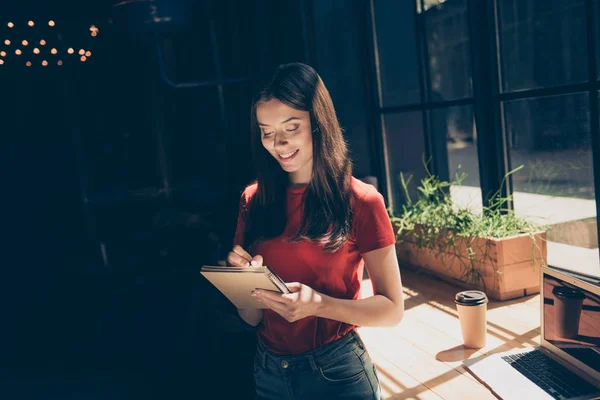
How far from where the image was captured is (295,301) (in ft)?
4.05

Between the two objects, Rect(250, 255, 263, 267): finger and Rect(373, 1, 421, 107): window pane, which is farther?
Rect(373, 1, 421, 107): window pane

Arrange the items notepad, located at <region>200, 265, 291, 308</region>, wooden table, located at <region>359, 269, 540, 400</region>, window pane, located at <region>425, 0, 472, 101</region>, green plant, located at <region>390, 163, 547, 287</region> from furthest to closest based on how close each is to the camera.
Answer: window pane, located at <region>425, 0, 472, 101</region> < green plant, located at <region>390, 163, 547, 287</region> < wooden table, located at <region>359, 269, 540, 400</region> < notepad, located at <region>200, 265, 291, 308</region>

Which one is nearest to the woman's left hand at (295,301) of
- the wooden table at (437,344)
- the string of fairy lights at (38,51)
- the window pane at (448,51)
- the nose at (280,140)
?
the nose at (280,140)

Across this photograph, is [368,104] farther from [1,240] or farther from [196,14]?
[1,240]

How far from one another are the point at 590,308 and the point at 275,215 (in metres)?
0.97

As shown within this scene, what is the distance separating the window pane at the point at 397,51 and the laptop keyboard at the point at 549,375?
290cm

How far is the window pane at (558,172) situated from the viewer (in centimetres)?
319

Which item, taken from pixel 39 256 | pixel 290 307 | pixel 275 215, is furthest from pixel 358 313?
pixel 39 256

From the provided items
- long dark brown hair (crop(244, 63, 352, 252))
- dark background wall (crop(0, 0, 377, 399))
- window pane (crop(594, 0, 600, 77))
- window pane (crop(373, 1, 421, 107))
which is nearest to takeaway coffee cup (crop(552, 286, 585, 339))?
long dark brown hair (crop(244, 63, 352, 252))

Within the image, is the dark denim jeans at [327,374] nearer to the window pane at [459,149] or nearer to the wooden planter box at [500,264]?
Result: the wooden planter box at [500,264]

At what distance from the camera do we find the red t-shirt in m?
1.31

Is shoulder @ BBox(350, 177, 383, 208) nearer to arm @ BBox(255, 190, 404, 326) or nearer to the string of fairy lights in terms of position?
arm @ BBox(255, 190, 404, 326)

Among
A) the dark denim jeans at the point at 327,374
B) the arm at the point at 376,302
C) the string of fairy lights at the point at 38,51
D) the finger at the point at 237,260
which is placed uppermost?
the string of fairy lights at the point at 38,51

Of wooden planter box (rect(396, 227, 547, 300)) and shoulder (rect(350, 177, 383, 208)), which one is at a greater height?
shoulder (rect(350, 177, 383, 208))
